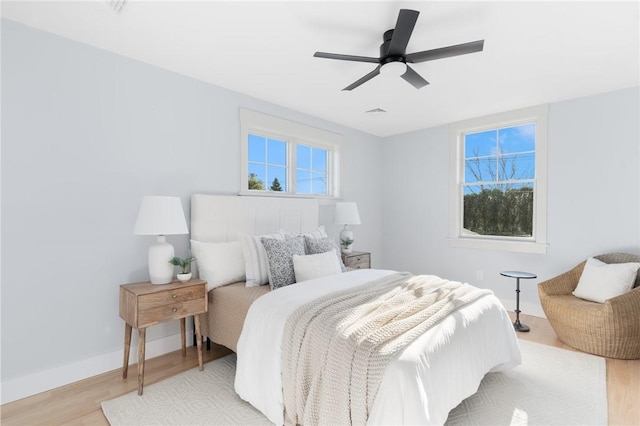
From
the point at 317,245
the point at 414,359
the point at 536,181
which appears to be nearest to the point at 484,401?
the point at 414,359

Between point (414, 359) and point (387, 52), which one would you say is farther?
point (387, 52)

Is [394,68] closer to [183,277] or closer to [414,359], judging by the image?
[414,359]

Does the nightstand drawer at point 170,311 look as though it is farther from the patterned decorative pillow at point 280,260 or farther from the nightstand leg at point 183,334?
the patterned decorative pillow at point 280,260

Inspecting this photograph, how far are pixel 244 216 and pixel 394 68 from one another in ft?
6.67

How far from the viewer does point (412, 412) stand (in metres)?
1.48

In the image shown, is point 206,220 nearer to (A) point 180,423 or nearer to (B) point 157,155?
(B) point 157,155

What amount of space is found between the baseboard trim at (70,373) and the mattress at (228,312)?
45 centimetres

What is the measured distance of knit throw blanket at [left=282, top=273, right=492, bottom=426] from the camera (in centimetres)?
161

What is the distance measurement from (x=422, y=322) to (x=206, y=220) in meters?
2.17

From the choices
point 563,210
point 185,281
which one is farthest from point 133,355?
point 563,210

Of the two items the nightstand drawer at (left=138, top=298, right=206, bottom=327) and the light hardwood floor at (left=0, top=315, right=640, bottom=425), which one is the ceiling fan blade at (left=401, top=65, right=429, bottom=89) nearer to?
the nightstand drawer at (left=138, top=298, right=206, bottom=327)

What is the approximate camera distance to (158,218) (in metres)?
2.42

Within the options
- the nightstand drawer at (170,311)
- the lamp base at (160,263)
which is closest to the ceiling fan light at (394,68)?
the lamp base at (160,263)

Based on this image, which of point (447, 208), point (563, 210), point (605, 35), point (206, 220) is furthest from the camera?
point (447, 208)
